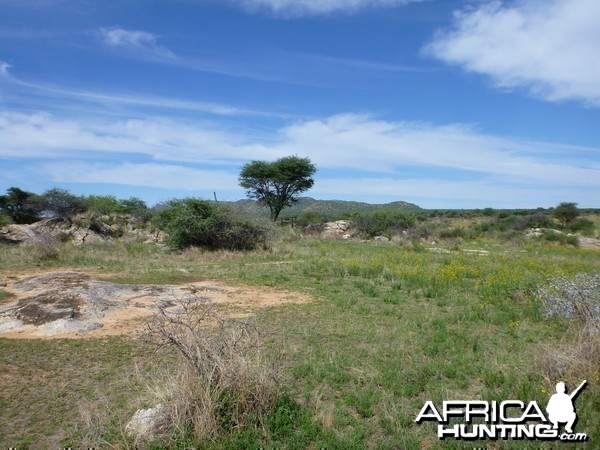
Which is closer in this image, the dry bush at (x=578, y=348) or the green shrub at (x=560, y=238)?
the dry bush at (x=578, y=348)

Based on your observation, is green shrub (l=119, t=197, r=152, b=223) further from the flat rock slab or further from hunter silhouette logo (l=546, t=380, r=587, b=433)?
hunter silhouette logo (l=546, t=380, r=587, b=433)

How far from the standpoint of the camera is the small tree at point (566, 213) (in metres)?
37.8

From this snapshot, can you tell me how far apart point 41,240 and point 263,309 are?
12.0 metres

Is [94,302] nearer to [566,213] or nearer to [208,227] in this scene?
[208,227]

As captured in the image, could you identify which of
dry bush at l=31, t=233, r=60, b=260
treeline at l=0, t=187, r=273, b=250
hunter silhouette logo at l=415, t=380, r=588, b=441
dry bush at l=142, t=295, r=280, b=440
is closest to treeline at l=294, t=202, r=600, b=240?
treeline at l=0, t=187, r=273, b=250

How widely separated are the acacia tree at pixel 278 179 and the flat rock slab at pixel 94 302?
26034 mm

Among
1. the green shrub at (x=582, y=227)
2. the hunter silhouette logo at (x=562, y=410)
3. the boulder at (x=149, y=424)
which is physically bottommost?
the boulder at (x=149, y=424)

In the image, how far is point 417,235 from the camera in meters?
29.8

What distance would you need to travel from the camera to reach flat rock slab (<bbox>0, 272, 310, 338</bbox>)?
759 centimetres

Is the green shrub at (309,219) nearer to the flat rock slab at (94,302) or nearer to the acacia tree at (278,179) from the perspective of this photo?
the acacia tree at (278,179)

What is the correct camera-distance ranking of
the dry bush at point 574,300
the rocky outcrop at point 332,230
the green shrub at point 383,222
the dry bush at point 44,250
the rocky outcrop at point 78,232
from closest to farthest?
1. the dry bush at point 574,300
2. the dry bush at point 44,250
3. the rocky outcrop at point 78,232
4. the rocky outcrop at point 332,230
5. the green shrub at point 383,222

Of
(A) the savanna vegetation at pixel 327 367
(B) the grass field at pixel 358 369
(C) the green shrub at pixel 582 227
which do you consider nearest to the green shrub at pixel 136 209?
(A) the savanna vegetation at pixel 327 367

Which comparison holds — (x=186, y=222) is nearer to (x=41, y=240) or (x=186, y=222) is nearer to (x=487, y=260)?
(x=41, y=240)

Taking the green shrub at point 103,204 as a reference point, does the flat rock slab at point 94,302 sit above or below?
below
